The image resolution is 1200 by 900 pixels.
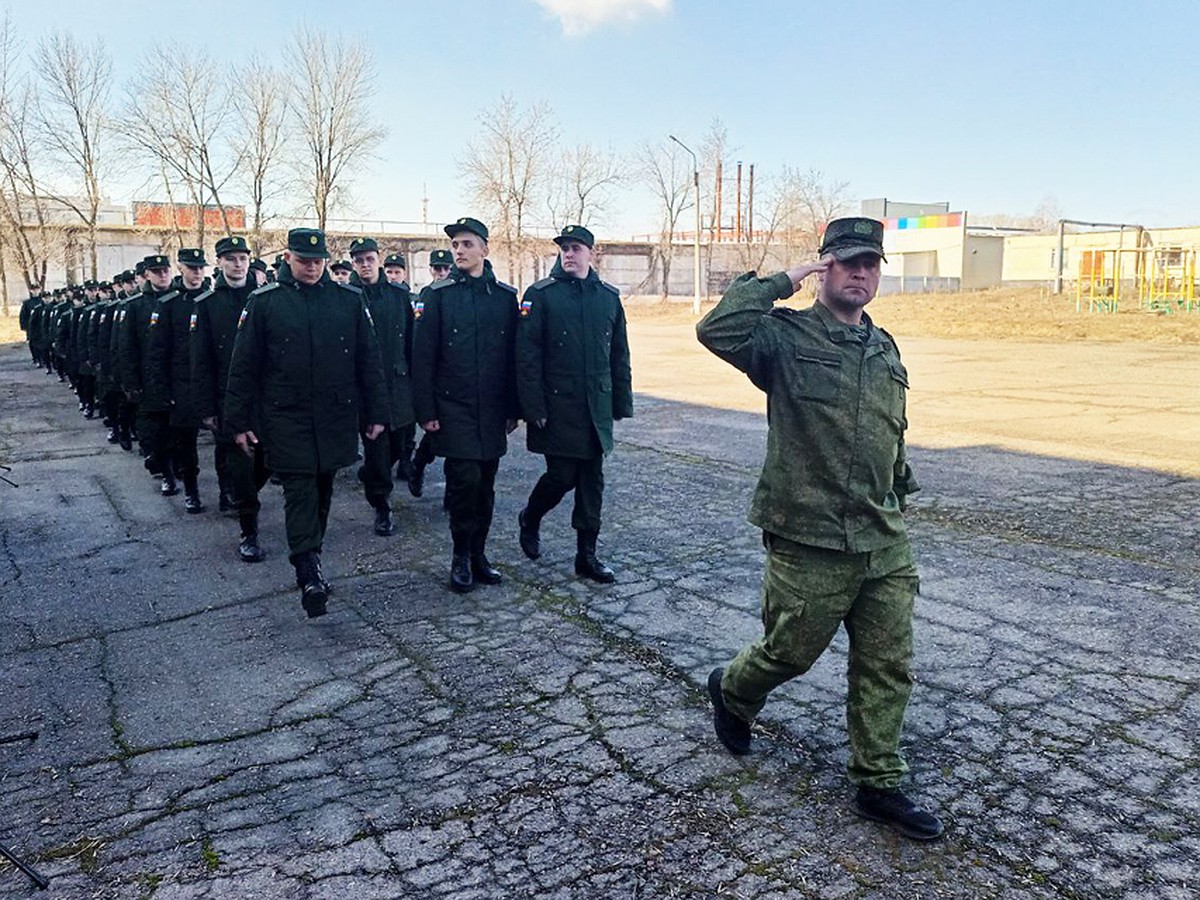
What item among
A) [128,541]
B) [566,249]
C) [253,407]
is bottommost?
[128,541]

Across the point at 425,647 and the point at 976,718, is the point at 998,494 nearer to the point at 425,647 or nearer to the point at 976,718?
the point at 976,718

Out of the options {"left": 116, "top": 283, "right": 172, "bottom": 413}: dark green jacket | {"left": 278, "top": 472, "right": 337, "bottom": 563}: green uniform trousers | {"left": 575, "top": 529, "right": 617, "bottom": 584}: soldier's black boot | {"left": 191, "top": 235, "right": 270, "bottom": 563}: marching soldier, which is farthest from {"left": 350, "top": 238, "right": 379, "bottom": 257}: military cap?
{"left": 575, "top": 529, "right": 617, "bottom": 584}: soldier's black boot

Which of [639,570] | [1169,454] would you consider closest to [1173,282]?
[1169,454]

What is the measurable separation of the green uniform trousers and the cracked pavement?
16.2 inches

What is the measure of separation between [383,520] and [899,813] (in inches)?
183

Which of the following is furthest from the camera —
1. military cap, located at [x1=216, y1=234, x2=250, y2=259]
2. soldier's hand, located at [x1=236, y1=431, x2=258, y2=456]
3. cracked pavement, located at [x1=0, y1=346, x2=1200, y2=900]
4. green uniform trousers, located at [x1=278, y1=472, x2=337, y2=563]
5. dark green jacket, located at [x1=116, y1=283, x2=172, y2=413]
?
dark green jacket, located at [x1=116, y1=283, x2=172, y2=413]

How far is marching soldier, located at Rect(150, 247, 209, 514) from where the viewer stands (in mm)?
7641

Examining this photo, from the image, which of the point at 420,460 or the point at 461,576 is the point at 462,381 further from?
the point at 420,460

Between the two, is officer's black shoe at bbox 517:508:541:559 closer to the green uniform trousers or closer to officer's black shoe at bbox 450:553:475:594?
officer's black shoe at bbox 450:553:475:594

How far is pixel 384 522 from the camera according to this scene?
265 inches

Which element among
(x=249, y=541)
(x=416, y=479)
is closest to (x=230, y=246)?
(x=249, y=541)

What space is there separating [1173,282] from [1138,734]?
132 ft

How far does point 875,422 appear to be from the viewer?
2.99m

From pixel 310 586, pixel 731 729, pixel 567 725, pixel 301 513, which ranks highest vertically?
pixel 301 513
